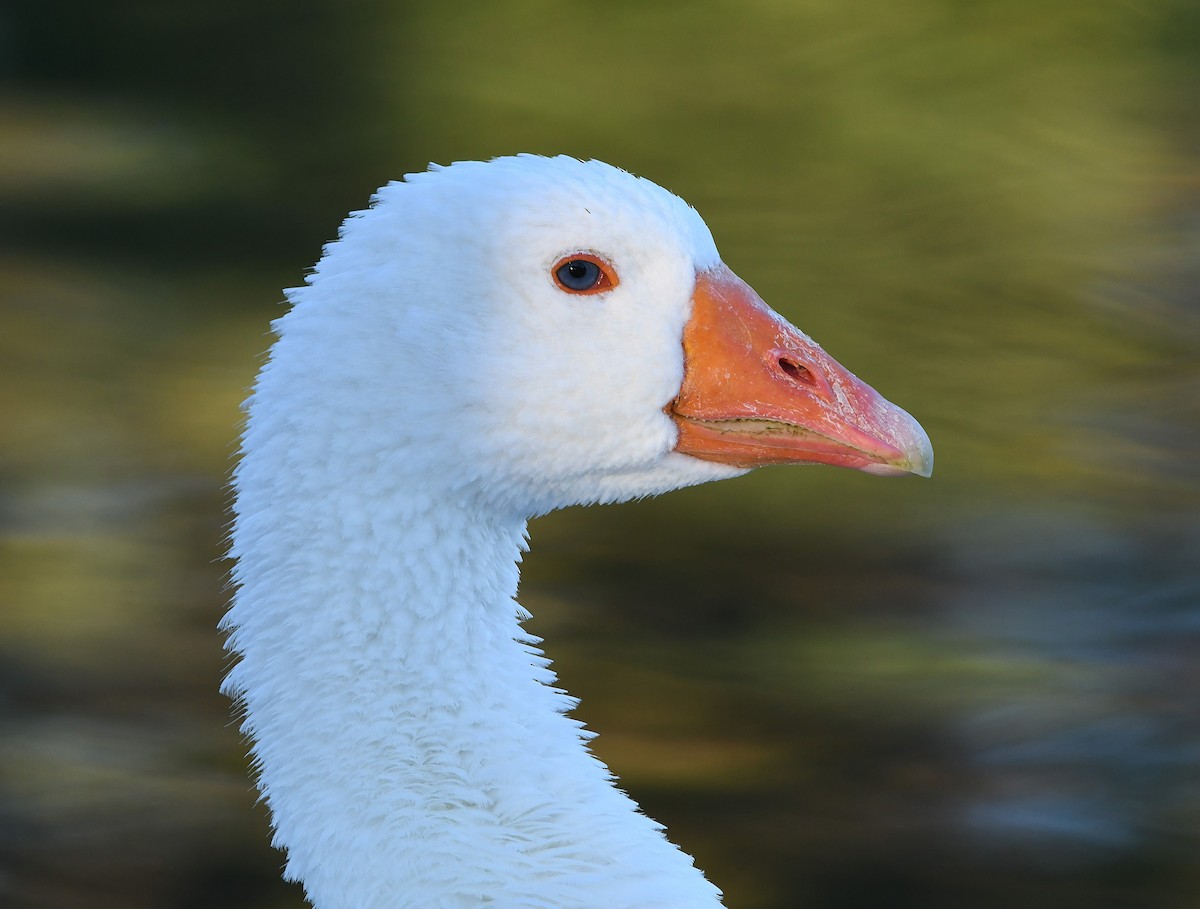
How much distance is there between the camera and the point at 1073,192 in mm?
10703

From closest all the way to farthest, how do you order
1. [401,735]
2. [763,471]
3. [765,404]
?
1. [401,735]
2. [765,404]
3. [763,471]

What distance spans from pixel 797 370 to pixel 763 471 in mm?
5227

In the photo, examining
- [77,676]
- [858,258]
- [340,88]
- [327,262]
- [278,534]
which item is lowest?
[278,534]

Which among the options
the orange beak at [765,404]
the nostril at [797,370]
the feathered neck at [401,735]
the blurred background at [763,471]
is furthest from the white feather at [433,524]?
the blurred background at [763,471]

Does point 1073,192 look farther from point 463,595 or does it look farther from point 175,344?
point 463,595

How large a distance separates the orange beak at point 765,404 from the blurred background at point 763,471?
3283mm

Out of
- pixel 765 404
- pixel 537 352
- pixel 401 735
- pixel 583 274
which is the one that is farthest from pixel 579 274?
pixel 401 735

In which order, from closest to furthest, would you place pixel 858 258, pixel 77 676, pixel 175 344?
pixel 77 676, pixel 175 344, pixel 858 258

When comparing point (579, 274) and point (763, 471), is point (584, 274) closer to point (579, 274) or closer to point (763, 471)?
point (579, 274)

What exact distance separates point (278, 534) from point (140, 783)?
13.1 feet

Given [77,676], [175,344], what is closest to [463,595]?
[77,676]

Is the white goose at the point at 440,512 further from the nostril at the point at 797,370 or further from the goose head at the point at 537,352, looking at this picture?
the nostril at the point at 797,370

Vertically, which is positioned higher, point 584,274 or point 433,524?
point 584,274

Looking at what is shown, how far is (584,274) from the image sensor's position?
10.2 ft
